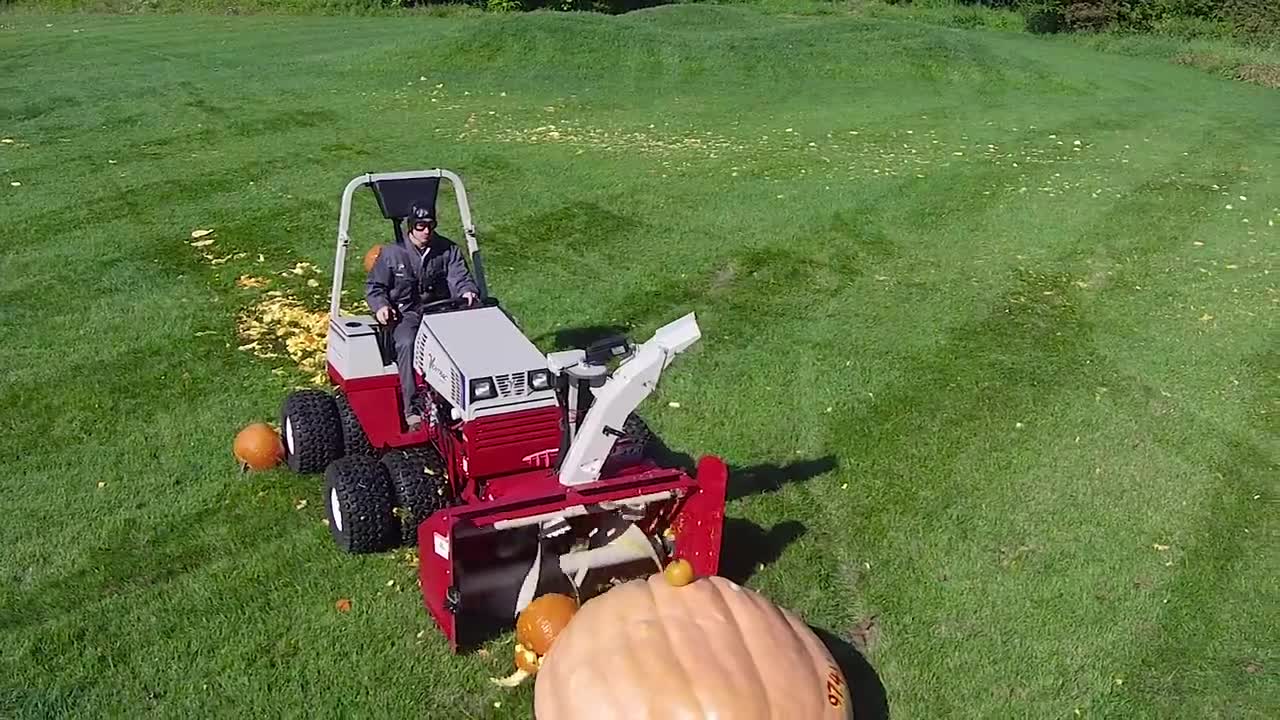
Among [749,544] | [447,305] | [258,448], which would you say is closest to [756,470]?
[749,544]

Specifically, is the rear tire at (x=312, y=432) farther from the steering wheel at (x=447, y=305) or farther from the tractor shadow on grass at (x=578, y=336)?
the tractor shadow on grass at (x=578, y=336)

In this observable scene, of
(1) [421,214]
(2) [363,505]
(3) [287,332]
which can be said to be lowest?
(3) [287,332]

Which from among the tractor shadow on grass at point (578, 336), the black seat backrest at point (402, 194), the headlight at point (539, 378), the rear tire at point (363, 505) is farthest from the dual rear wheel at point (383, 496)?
the tractor shadow on grass at point (578, 336)

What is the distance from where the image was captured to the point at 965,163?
17.7 meters

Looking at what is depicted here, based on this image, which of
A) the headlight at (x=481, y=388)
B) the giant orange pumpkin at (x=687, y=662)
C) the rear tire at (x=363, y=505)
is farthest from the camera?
the rear tire at (x=363, y=505)

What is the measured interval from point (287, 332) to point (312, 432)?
10.4ft

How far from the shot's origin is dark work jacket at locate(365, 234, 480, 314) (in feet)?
24.4

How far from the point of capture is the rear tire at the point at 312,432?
298 inches

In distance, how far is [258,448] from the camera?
7.76m

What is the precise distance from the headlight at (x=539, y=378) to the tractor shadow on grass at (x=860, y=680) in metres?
2.00

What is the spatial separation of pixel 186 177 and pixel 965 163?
37.5 ft

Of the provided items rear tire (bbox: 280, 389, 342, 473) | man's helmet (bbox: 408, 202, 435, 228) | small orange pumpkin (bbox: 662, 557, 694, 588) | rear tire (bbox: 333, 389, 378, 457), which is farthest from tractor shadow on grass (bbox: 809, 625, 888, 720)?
man's helmet (bbox: 408, 202, 435, 228)

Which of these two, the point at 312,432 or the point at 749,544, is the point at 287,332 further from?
the point at 749,544

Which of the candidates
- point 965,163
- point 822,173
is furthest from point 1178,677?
point 965,163
